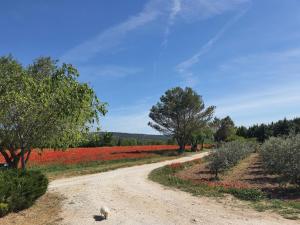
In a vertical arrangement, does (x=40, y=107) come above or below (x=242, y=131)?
below

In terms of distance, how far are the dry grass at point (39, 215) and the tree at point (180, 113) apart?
140 ft

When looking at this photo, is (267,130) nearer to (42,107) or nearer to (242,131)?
(242,131)

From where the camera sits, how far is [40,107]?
15.7m

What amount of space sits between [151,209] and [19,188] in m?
4.48

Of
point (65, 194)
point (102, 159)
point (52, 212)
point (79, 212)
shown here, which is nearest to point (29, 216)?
point (52, 212)

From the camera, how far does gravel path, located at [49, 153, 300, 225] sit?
11094mm

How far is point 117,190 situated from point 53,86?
18.0 feet

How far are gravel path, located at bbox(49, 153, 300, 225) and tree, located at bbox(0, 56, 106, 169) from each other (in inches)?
115

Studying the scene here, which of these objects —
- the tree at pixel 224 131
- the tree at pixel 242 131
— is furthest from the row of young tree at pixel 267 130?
the tree at pixel 224 131

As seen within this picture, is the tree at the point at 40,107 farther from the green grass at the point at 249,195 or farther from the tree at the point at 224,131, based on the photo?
the tree at the point at 224,131

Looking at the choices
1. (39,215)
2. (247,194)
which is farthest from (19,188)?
(247,194)

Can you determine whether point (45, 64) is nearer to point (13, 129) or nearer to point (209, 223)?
point (13, 129)

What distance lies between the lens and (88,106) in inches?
667

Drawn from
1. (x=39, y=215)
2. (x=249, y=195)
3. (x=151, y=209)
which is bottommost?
(x=39, y=215)
